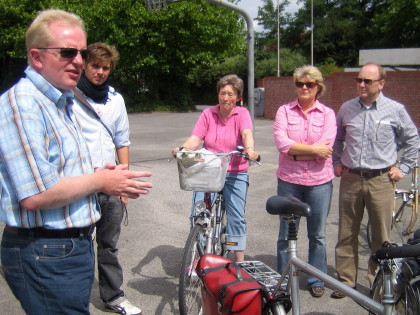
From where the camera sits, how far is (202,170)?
142 inches

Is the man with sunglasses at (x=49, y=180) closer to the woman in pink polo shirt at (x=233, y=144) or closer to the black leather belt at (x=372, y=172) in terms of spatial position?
the woman in pink polo shirt at (x=233, y=144)

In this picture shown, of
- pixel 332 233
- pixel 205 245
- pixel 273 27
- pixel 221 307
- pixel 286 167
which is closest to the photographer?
pixel 221 307

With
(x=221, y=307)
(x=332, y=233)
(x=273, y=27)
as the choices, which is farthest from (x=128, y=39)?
(x=273, y=27)

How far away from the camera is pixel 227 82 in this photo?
168 inches

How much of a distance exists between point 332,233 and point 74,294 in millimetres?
4547

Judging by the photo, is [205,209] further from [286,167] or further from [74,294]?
[74,294]

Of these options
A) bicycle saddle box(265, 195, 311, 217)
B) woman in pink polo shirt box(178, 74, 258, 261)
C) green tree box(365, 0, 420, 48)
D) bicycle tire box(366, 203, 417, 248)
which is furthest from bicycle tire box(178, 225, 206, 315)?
green tree box(365, 0, 420, 48)

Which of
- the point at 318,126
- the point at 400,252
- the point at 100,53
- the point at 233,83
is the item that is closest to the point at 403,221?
the point at 318,126

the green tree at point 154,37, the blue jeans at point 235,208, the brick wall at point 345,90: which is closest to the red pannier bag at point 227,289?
the blue jeans at point 235,208

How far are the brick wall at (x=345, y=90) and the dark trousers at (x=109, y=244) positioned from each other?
19346 mm

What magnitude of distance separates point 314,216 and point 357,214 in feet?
1.43

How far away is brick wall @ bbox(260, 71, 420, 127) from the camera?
20.4 m

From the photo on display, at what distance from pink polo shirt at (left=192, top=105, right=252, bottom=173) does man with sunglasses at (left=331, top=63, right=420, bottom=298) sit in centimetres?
91

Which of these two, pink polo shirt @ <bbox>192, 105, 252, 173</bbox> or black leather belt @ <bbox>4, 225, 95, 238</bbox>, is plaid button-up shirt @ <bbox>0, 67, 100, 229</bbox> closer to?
black leather belt @ <bbox>4, 225, 95, 238</bbox>
